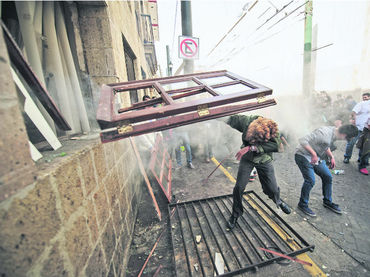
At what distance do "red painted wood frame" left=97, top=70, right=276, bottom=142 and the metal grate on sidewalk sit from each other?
1839 millimetres

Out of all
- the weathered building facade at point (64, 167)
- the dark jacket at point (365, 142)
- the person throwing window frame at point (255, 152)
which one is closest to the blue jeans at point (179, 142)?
the weathered building facade at point (64, 167)

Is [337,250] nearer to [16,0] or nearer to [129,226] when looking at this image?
[129,226]

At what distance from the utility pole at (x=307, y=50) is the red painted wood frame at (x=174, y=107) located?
10.9 m

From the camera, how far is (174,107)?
1508 mm

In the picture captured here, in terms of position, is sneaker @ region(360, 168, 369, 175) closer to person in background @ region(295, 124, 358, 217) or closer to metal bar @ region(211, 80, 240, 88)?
person in background @ region(295, 124, 358, 217)

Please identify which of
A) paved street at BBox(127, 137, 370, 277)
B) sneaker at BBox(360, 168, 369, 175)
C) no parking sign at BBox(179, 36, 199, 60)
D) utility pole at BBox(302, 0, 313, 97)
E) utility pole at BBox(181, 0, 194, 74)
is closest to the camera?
paved street at BBox(127, 137, 370, 277)

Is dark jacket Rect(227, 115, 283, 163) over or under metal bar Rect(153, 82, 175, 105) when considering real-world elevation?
under

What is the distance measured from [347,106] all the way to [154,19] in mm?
14071

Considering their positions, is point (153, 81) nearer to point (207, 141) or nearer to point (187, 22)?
point (207, 141)

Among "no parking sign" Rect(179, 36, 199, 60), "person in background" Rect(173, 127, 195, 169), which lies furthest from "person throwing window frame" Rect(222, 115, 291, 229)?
"no parking sign" Rect(179, 36, 199, 60)

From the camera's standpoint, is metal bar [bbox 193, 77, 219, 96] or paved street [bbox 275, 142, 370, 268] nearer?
metal bar [bbox 193, 77, 219, 96]

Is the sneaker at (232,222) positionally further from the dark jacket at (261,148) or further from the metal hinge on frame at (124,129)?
the metal hinge on frame at (124,129)

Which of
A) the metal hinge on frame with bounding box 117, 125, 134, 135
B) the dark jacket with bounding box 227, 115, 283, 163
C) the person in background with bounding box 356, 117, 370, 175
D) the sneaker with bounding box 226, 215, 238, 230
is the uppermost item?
the metal hinge on frame with bounding box 117, 125, 134, 135

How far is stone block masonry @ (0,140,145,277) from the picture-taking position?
0.77m
